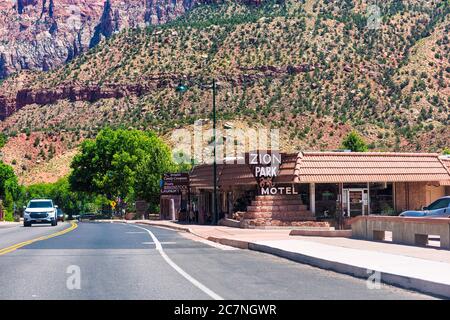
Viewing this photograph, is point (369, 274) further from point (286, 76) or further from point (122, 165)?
point (286, 76)

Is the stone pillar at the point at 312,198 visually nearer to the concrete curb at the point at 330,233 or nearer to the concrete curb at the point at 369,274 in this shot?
the concrete curb at the point at 330,233

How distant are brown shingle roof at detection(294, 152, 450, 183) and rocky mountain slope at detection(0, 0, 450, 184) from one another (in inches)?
1621

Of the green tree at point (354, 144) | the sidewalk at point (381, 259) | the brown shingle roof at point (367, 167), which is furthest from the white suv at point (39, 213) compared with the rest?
the green tree at point (354, 144)

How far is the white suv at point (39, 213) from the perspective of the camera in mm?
53469

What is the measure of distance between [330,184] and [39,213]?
2113 cm

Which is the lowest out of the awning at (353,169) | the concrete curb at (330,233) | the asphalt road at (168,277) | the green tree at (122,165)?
the asphalt road at (168,277)

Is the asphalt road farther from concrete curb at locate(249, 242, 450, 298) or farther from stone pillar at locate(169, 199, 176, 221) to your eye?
stone pillar at locate(169, 199, 176, 221)

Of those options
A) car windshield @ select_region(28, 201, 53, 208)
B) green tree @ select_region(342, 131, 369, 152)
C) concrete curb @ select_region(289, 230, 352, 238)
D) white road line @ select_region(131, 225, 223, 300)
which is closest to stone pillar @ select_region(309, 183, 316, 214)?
concrete curb @ select_region(289, 230, 352, 238)

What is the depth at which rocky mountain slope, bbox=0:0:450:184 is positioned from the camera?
100m

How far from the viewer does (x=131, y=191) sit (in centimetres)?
9612

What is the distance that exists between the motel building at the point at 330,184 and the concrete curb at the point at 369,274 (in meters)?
21.0
